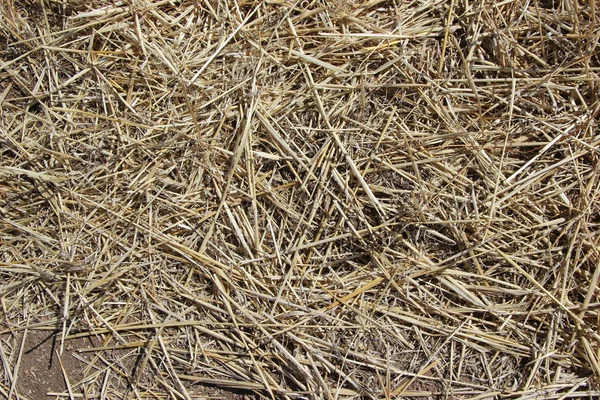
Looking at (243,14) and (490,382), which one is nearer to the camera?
(490,382)

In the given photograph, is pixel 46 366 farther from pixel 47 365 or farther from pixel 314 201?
pixel 314 201

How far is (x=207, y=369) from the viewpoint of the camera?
1618 mm

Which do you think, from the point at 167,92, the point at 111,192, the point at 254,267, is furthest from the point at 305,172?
the point at 111,192

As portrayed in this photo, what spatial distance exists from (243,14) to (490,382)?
140 centimetres

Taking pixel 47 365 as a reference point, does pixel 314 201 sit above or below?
above

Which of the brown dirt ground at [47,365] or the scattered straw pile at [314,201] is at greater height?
the scattered straw pile at [314,201]

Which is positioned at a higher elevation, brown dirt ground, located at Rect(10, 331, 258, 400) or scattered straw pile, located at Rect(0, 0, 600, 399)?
scattered straw pile, located at Rect(0, 0, 600, 399)

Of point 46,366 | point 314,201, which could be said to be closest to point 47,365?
point 46,366

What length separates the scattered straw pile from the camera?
1.60m

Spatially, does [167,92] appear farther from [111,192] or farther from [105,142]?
[111,192]

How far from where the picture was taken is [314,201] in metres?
1.62

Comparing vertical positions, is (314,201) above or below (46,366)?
above

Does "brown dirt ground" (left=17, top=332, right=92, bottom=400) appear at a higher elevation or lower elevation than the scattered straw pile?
lower

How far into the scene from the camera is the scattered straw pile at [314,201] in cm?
160
